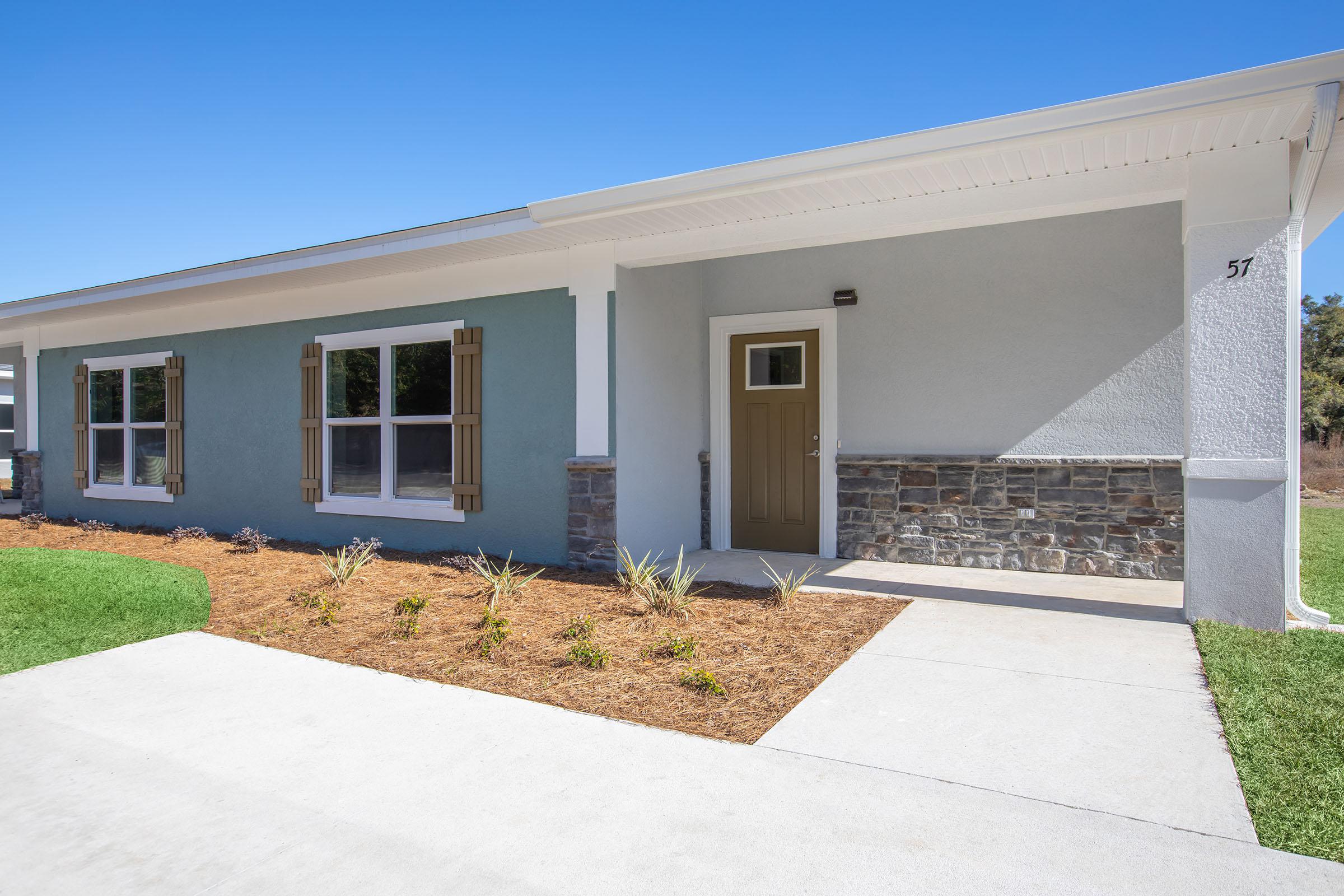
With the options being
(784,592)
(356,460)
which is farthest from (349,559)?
(784,592)

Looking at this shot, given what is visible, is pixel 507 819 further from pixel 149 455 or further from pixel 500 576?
pixel 149 455

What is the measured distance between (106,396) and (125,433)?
0.66 metres

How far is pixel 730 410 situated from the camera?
7465 millimetres

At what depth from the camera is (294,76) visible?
838 cm

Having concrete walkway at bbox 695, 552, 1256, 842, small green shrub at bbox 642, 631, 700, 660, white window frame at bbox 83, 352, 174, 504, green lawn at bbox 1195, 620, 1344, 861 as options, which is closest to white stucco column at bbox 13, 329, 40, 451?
white window frame at bbox 83, 352, 174, 504

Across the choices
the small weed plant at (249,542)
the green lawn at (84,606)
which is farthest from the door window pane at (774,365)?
the small weed plant at (249,542)

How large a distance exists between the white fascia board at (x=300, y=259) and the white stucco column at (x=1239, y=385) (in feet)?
14.2

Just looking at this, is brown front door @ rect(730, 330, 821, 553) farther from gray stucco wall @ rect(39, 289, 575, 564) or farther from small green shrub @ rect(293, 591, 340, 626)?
small green shrub @ rect(293, 591, 340, 626)

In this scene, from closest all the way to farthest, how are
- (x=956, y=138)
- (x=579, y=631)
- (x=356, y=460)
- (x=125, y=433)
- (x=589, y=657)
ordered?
1. (x=589, y=657)
2. (x=956, y=138)
3. (x=579, y=631)
4. (x=356, y=460)
5. (x=125, y=433)

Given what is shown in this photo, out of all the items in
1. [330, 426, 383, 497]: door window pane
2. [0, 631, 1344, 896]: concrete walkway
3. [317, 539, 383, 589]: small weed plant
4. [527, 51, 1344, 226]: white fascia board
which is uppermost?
[527, 51, 1344, 226]: white fascia board

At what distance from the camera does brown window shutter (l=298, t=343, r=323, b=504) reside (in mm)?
7910

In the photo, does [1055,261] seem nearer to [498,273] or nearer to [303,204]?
[498,273]

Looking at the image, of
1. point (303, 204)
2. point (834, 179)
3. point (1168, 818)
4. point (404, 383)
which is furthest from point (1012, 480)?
point (303, 204)

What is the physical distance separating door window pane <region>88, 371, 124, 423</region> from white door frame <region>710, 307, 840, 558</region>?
300 inches
